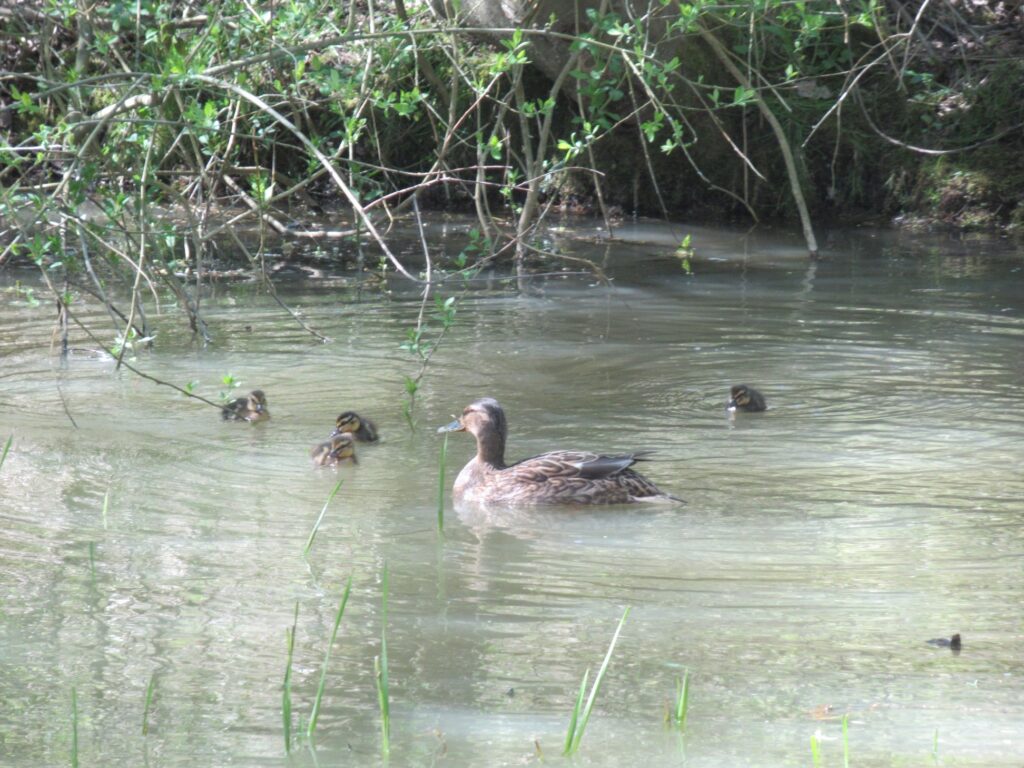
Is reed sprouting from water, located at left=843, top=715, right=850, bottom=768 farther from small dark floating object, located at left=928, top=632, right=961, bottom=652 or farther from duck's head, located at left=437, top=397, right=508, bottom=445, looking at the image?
duck's head, located at left=437, top=397, right=508, bottom=445

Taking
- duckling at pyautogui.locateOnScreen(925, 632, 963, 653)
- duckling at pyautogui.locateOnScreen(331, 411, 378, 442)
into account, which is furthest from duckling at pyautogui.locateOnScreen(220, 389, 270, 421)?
duckling at pyautogui.locateOnScreen(925, 632, 963, 653)

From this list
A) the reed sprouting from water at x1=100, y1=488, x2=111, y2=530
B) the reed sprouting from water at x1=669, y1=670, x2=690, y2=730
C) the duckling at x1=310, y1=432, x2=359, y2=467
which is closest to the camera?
the reed sprouting from water at x1=669, y1=670, x2=690, y2=730

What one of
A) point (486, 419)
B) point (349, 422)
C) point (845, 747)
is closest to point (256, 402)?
point (349, 422)

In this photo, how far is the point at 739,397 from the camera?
8570 millimetres

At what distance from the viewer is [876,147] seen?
16.4 meters

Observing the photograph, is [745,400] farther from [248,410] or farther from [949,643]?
[949,643]

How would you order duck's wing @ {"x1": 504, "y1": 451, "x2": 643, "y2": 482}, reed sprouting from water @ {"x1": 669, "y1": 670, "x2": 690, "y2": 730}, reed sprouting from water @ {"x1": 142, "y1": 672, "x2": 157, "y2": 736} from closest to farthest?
reed sprouting from water @ {"x1": 669, "y1": 670, "x2": 690, "y2": 730}
reed sprouting from water @ {"x1": 142, "y1": 672, "x2": 157, "y2": 736}
duck's wing @ {"x1": 504, "y1": 451, "x2": 643, "y2": 482}

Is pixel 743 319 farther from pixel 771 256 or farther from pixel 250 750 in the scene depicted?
pixel 250 750

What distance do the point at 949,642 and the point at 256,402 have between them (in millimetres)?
4599

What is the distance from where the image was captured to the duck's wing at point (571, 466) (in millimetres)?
7023

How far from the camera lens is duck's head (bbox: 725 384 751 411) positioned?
854 centimetres

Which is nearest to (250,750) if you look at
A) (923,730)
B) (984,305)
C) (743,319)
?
(923,730)

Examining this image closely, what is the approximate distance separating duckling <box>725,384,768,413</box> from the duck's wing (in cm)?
138

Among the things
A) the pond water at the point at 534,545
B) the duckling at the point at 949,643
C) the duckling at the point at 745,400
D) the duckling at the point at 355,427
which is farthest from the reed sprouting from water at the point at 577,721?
the duckling at the point at 745,400
